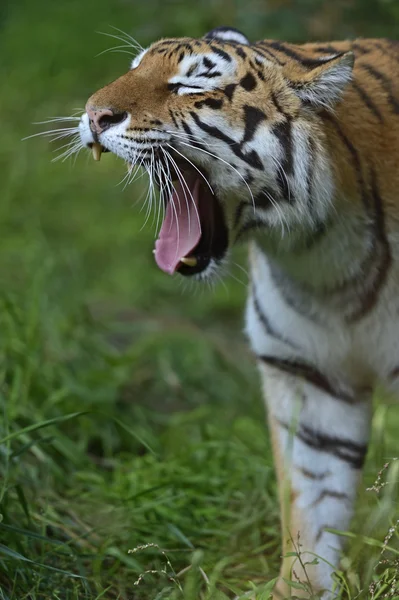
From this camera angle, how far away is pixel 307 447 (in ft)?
9.30

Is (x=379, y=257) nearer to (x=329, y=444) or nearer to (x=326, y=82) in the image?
(x=326, y=82)

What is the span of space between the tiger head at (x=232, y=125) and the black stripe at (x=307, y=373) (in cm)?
42

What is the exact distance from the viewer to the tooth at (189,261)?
8.31ft

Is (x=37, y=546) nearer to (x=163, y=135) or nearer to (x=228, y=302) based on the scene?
(x=163, y=135)

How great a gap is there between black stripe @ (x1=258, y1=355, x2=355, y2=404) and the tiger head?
42cm

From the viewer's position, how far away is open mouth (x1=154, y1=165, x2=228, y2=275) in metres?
2.53

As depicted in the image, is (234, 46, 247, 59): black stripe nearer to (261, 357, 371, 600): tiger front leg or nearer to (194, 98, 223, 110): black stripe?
(194, 98, 223, 110): black stripe

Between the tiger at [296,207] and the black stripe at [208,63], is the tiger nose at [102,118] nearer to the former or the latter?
the tiger at [296,207]

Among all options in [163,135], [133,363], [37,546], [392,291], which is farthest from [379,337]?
[133,363]

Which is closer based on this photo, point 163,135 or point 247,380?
point 163,135

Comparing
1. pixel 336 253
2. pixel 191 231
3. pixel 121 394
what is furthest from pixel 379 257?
pixel 121 394

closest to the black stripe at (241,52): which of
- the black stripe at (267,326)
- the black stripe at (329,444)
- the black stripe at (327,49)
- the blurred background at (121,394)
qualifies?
the black stripe at (327,49)

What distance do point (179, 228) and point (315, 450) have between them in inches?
30.0

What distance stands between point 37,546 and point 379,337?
1.06m
